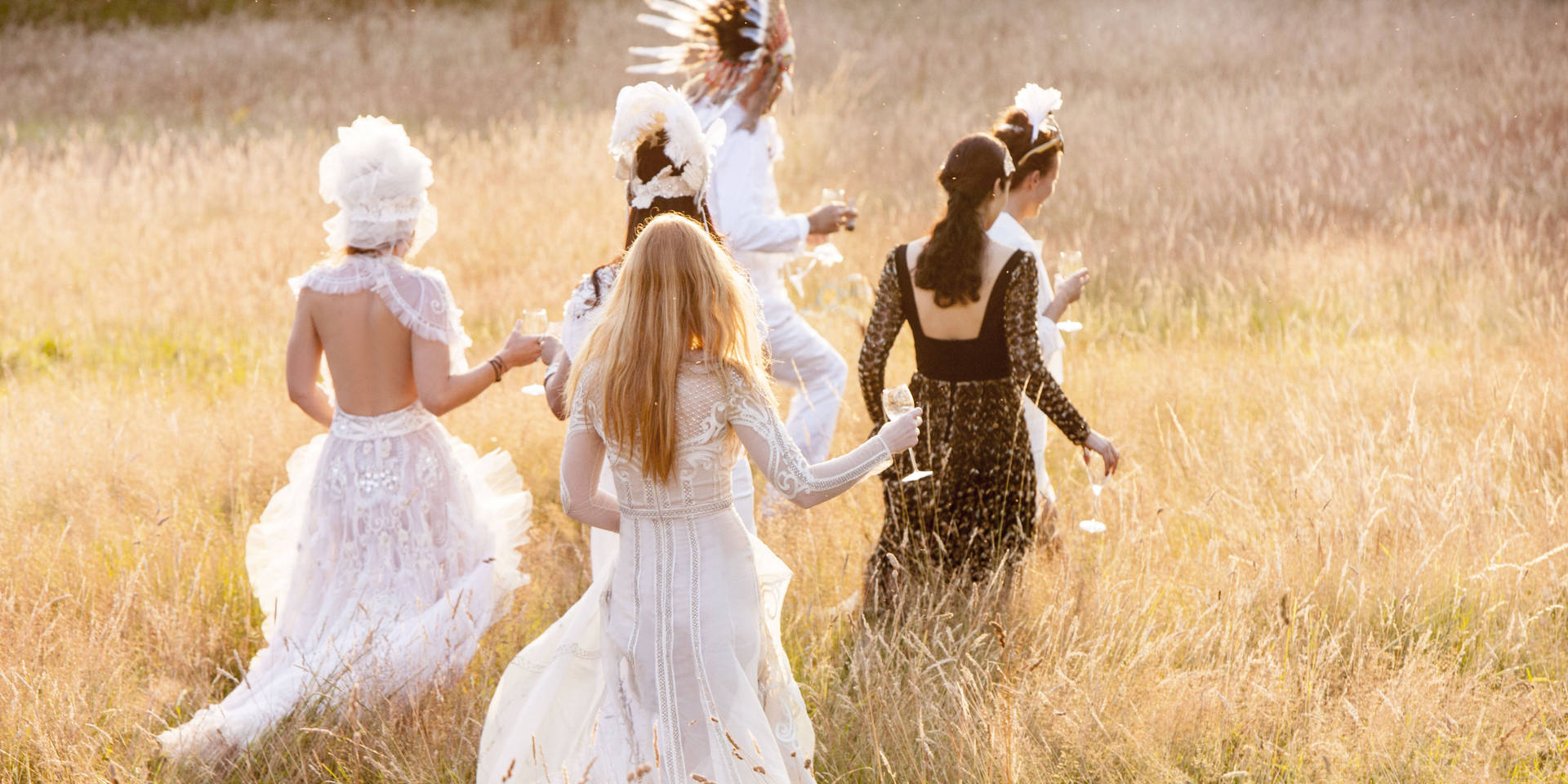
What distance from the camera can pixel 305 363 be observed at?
3734 millimetres

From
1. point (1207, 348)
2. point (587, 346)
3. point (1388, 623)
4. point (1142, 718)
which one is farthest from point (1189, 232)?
point (587, 346)

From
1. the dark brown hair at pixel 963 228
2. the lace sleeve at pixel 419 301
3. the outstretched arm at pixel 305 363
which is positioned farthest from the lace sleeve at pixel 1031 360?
the outstretched arm at pixel 305 363

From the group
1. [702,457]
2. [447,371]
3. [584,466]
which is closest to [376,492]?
[447,371]

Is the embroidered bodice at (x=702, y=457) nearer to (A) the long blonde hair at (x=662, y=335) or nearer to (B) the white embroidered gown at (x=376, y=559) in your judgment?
(A) the long blonde hair at (x=662, y=335)

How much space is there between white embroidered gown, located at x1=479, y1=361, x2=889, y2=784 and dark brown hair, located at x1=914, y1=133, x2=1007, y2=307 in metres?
1.22

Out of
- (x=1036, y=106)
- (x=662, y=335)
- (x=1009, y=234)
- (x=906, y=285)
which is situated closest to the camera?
(x=662, y=335)

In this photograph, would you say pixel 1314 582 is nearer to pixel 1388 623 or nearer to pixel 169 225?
pixel 1388 623

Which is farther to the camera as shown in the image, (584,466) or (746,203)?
(746,203)

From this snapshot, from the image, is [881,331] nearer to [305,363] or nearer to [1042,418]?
[1042,418]

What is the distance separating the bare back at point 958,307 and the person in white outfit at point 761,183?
3.11 feet

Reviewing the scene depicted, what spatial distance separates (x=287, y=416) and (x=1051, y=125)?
155 inches

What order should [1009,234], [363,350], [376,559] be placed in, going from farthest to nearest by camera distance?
[1009,234] < [376,559] < [363,350]

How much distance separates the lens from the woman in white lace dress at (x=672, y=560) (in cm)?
269

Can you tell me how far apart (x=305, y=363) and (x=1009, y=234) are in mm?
2253
